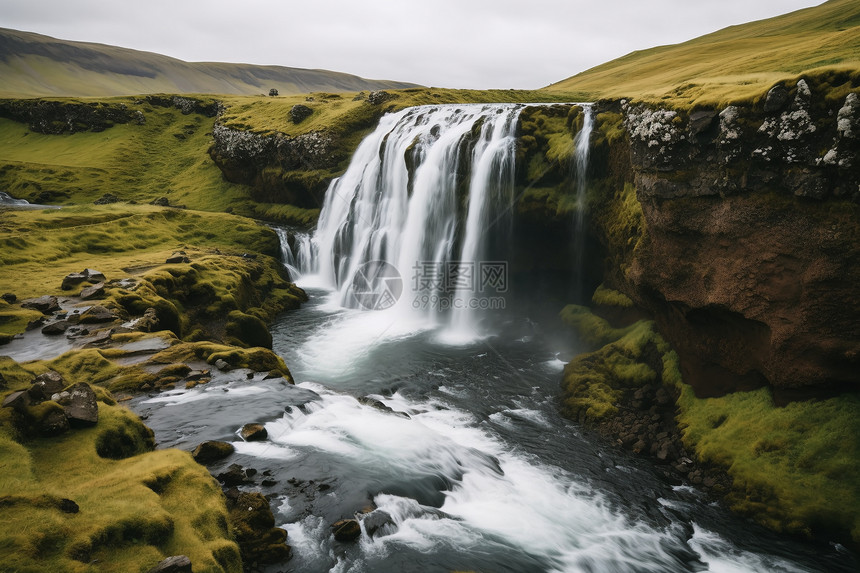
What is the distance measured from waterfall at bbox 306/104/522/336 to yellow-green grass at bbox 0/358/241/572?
18.8 m

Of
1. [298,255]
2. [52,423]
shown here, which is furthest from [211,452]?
[298,255]

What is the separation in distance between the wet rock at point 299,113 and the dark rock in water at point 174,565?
153 ft

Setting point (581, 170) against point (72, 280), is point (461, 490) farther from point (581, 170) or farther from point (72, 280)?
point (72, 280)

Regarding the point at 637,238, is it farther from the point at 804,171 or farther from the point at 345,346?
the point at 345,346

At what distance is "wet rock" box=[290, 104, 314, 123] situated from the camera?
1841 inches

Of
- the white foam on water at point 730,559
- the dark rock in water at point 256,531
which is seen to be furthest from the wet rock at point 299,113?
the white foam on water at point 730,559

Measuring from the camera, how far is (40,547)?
514 centimetres

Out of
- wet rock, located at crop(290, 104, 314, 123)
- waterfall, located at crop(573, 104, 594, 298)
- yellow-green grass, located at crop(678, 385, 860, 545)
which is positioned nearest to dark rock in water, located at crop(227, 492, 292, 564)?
yellow-green grass, located at crop(678, 385, 860, 545)

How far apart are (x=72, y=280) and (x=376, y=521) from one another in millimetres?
17031

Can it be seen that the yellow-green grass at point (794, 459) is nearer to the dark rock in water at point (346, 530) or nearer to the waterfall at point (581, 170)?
the dark rock in water at point (346, 530)

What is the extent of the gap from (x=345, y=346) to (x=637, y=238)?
548 inches

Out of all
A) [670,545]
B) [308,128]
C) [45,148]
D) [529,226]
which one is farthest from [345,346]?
[45,148]

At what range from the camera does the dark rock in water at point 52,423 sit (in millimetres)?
7512

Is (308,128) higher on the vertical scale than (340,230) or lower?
higher
